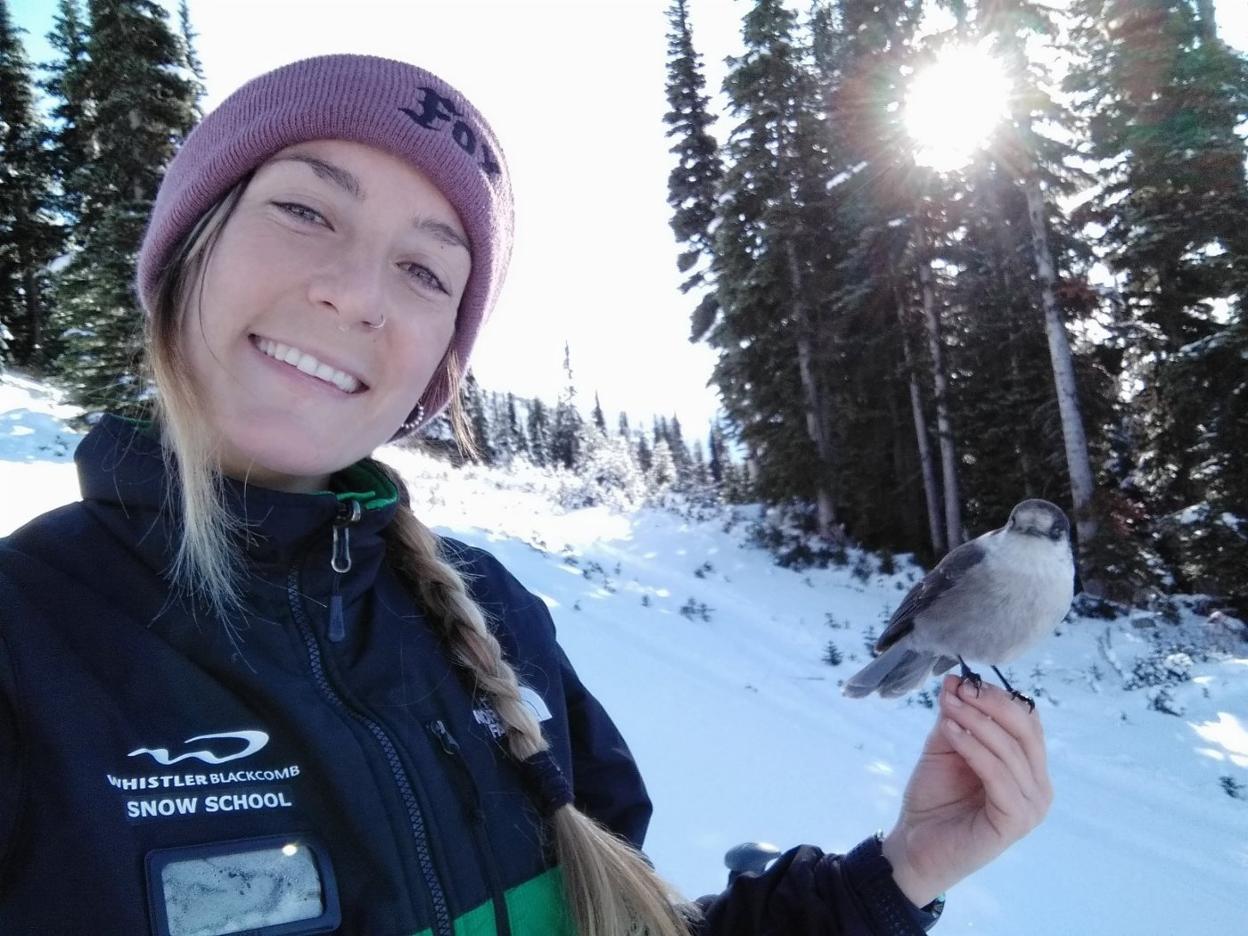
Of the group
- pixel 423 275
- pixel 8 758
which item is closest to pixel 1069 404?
pixel 423 275

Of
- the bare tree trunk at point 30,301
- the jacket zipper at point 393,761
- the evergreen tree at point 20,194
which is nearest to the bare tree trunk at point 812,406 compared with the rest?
the jacket zipper at point 393,761

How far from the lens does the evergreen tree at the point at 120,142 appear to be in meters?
13.1

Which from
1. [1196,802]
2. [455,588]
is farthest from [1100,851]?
[455,588]

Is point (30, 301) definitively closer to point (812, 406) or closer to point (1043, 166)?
point (812, 406)

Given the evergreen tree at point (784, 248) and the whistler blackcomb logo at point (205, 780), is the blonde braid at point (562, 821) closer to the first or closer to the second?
the whistler blackcomb logo at point (205, 780)

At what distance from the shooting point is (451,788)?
4.85 feet

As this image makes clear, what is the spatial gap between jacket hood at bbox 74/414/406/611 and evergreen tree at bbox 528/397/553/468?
58746mm

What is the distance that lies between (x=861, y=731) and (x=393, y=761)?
17.5 feet

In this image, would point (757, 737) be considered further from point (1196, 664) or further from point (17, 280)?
point (17, 280)

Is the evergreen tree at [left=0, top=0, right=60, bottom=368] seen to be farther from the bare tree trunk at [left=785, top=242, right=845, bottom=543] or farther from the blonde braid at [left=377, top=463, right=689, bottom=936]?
the blonde braid at [left=377, top=463, right=689, bottom=936]

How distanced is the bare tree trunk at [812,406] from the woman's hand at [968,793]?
15268mm

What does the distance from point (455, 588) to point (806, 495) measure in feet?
52.6

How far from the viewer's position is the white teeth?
1.60 metres

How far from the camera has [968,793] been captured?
6.16 feet
